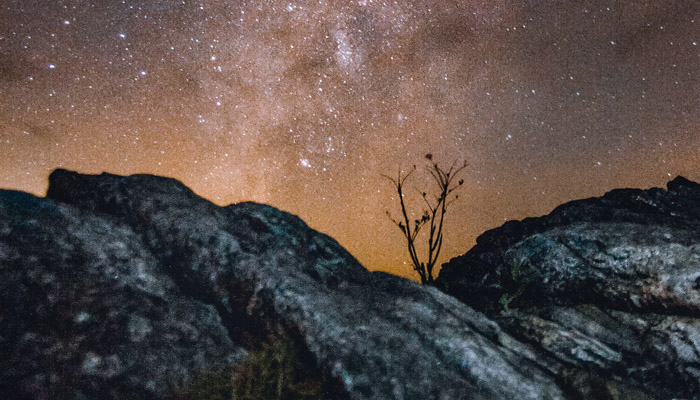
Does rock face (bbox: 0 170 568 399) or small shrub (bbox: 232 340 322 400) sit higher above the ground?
rock face (bbox: 0 170 568 399)

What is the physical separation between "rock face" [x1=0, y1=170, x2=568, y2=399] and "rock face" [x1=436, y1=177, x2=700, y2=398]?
56cm

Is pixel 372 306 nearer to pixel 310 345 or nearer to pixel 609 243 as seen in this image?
pixel 310 345

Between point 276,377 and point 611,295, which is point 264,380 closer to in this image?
point 276,377

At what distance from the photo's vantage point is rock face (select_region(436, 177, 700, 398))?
17.4 ft

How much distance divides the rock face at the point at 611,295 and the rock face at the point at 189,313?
564 mm

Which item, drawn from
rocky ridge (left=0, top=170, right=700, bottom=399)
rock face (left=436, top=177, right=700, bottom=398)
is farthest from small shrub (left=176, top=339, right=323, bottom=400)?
rock face (left=436, top=177, right=700, bottom=398)

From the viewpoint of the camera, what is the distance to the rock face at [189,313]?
4305 millimetres

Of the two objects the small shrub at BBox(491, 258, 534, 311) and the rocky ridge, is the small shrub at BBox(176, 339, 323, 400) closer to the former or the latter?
the rocky ridge

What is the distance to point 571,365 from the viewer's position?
5297 mm

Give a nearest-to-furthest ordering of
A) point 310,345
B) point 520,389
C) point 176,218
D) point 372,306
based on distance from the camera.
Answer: point 520,389, point 310,345, point 372,306, point 176,218

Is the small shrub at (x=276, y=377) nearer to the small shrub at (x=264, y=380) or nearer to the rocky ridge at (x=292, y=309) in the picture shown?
the small shrub at (x=264, y=380)

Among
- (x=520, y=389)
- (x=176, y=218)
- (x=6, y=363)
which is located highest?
(x=176, y=218)

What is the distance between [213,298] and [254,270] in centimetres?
88

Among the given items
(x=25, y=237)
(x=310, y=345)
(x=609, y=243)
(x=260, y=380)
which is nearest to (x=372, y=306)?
(x=310, y=345)
